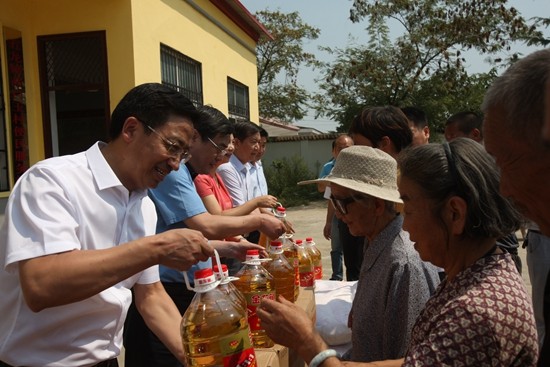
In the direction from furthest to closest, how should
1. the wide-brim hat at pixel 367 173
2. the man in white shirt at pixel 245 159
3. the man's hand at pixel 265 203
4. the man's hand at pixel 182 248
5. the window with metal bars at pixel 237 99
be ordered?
the window with metal bars at pixel 237 99
the man in white shirt at pixel 245 159
the man's hand at pixel 265 203
the wide-brim hat at pixel 367 173
the man's hand at pixel 182 248

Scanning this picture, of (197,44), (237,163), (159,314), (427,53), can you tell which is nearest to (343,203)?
(159,314)

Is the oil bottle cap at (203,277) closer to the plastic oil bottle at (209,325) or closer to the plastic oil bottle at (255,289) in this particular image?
the plastic oil bottle at (209,325)

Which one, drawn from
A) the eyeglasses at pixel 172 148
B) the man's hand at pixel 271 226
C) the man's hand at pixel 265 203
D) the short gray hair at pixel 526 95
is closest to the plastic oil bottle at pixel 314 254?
the man's hand at pixel 265 203

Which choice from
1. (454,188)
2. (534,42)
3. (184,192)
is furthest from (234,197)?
(534,42)

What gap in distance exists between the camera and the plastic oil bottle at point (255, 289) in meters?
1.87

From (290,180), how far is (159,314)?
675 inches

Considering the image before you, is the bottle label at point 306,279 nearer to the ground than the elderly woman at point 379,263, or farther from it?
nearer to the ground

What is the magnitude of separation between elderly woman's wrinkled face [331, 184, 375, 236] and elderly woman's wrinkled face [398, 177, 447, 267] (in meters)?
0.45

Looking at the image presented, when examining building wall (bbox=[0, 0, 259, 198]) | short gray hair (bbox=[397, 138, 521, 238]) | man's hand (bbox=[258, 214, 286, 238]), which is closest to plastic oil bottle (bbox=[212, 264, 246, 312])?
short gray hair (bbox=[397, 138, 521, 238])

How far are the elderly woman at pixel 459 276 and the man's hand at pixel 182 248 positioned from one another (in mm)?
276

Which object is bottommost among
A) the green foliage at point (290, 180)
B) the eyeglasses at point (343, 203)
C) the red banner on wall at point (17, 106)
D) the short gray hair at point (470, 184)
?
the green foliage at point (290, 180)

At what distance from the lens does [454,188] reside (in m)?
1.41

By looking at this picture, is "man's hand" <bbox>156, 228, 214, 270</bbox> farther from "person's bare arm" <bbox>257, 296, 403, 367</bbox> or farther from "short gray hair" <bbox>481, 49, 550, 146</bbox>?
"short gray hair" <bbox>481, 49, 550, 146</bbox>

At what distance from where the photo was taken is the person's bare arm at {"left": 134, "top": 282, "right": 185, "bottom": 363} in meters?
1.96
